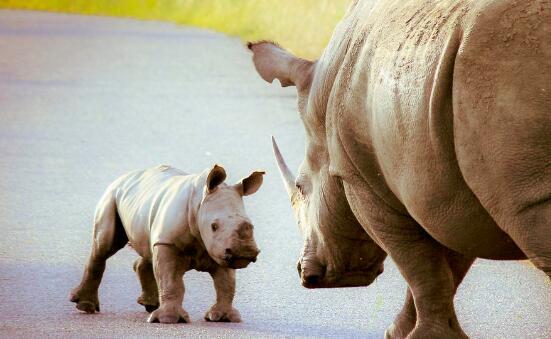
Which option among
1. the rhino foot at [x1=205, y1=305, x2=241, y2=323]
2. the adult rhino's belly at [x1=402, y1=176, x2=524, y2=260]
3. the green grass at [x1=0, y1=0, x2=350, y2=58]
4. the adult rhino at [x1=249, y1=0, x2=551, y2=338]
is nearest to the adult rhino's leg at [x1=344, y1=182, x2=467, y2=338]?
the adult rhino at [x1=249, y1=0, x2=551, y2=338]

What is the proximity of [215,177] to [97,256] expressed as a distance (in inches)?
34.7

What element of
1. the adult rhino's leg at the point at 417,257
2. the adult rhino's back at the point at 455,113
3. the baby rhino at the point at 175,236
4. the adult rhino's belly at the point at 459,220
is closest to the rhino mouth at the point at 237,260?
the baby rhino at the point at 175,236

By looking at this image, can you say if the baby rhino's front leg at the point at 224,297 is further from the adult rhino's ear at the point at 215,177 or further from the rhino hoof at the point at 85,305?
the rhino hoof at the point at 85,305

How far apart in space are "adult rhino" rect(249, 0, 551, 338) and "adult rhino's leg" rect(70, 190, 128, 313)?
2.17 m

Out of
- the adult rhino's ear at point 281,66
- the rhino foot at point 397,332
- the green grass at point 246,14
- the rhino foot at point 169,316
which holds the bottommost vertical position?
the green grass at point 246,14

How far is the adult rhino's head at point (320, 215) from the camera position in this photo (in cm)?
599

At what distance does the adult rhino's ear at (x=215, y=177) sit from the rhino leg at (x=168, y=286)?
357mm

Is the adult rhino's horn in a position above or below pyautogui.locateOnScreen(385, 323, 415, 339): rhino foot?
above

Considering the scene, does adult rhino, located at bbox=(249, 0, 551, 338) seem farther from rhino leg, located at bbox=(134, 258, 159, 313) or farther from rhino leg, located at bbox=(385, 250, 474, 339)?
rhino leg, located at bbox=(134, 258, 159, 313)

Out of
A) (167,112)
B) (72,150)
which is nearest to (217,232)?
(72,150)

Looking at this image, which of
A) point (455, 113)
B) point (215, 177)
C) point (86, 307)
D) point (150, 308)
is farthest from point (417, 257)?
point (86, 307)

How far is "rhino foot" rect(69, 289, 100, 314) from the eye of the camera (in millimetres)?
8266

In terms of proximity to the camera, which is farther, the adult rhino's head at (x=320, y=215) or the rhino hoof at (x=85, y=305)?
the rhino hoof at (x=85, y=305)

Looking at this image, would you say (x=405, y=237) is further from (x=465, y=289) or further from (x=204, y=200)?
(x=465, y=289)
